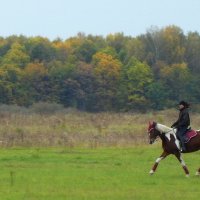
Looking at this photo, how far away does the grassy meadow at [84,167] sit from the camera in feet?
53.6

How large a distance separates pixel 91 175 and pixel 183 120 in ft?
11.3

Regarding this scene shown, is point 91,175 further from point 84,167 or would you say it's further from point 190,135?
point 190,135

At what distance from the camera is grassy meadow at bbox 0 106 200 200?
643 inches

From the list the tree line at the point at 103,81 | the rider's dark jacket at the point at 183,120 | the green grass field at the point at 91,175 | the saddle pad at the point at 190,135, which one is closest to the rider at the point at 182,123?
the rider's dark jacket at the point at 183,120

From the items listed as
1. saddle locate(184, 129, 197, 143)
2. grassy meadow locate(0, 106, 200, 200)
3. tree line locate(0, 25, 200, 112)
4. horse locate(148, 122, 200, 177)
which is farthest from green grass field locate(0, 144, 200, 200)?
tree line locate(0, 25, 200, 112)

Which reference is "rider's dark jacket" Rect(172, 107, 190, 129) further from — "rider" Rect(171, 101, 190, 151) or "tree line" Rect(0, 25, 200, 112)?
"tree line" Rect(0, 25, 200, 112)

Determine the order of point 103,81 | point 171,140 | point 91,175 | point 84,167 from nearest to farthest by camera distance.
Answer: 1. point 91,175
2. point 171,140
3. point 84,167
4. point 103,81

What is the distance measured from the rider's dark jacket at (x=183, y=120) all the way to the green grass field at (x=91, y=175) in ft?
5.12

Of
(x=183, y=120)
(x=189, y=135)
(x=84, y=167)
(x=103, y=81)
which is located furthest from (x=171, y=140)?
(x=103, y=81)

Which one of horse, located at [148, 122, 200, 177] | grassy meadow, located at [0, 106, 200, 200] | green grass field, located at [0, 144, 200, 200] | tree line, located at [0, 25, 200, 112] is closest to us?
green grass field, located at [0, 144, 200, 200]

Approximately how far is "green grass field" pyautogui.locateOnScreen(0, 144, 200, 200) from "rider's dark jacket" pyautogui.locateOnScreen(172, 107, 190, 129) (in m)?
1.56

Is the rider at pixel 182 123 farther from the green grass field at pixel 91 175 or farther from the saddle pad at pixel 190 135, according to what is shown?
the green grass field at pixel 91 175

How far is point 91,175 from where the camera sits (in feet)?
66.9

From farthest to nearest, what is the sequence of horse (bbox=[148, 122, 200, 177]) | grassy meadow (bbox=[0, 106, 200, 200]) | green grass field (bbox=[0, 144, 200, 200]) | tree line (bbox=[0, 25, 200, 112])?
tree line (bbox=[0, 25, 200, 112]) < horse (bbox=[148, 122, 200, 177]) < grassy meadow (bbox=[0, 106, 200, 200]) < green grass field (bbox=[0, 144, 200, 200])
